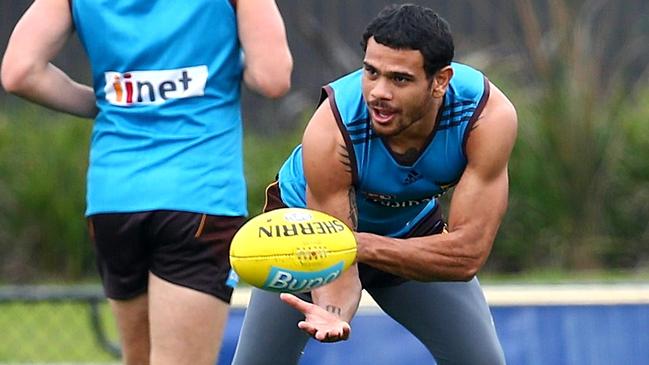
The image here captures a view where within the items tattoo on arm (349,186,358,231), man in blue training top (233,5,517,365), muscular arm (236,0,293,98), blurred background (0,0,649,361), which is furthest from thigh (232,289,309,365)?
blurred background (0,0,649,361)

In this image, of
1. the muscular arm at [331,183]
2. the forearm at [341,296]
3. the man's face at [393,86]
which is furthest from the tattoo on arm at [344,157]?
the forearm at [341,296]

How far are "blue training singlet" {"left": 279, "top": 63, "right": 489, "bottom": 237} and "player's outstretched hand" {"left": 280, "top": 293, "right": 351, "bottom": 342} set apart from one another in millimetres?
583

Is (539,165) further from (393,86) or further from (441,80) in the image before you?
(393,86)

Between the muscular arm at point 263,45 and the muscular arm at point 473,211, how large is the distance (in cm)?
61

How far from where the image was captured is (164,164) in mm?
4625

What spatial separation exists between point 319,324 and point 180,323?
48cm

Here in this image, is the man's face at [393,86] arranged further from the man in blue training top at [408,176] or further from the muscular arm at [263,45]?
the muscular arm at [263,45]

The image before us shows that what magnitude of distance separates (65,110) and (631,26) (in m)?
6.75

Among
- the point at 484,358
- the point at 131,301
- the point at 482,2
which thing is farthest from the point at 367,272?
the point at 482,2

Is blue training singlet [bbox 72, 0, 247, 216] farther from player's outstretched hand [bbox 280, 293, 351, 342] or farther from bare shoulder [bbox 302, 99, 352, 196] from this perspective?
player's outstretched hand [bbox 280, 293, 351, 342]

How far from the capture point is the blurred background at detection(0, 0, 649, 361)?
9383 millimetres

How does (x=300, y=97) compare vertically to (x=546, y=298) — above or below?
below

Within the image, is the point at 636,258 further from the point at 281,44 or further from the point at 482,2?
the point at 281,44

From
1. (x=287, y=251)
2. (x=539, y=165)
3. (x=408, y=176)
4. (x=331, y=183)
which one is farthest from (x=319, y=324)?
(x=539, y=165)
